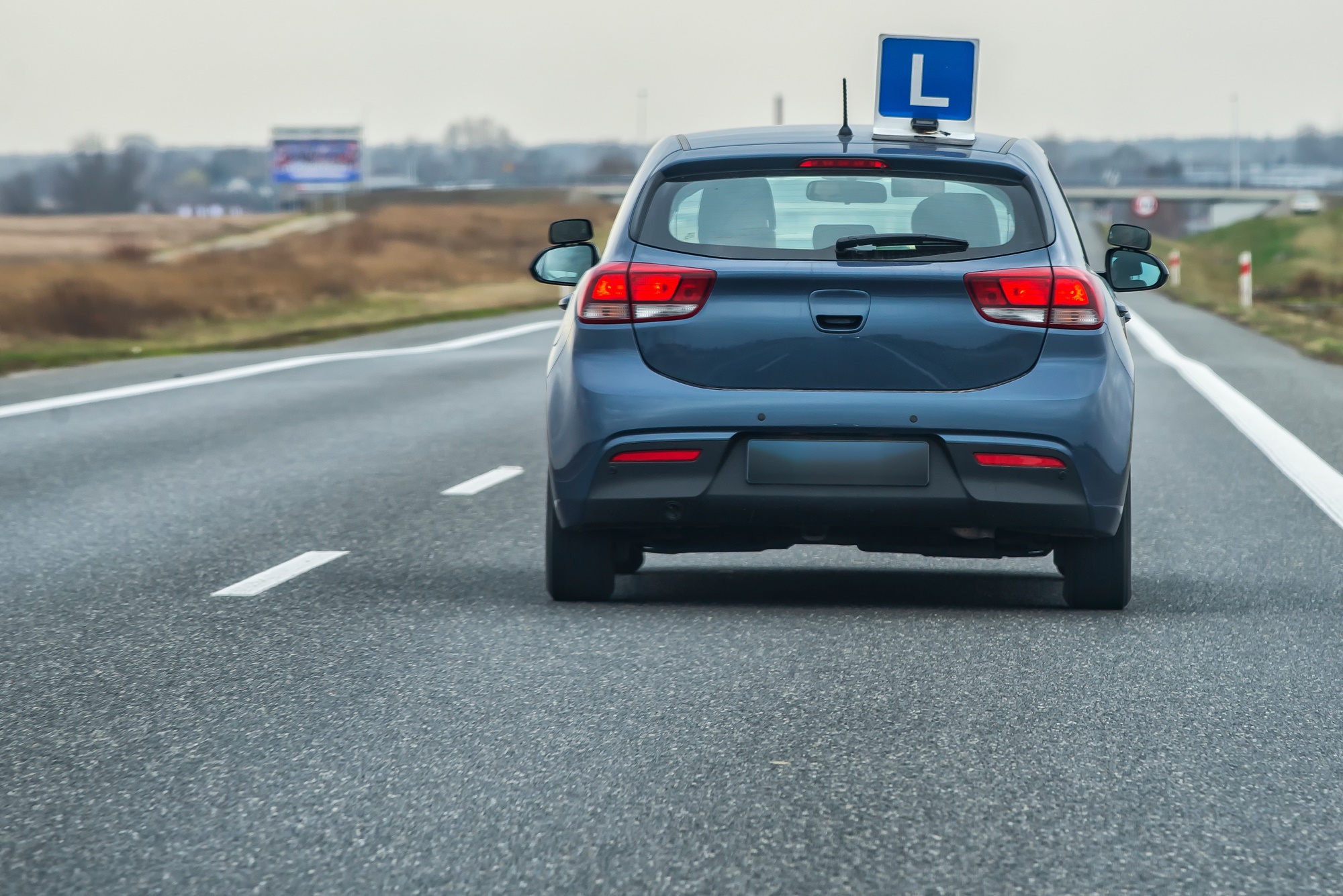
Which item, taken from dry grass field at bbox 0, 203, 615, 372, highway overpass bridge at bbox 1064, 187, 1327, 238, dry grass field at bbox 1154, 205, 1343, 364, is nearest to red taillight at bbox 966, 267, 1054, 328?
dry grass field at bbox 1154, 205, 1343, 364

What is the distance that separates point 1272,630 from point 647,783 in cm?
283

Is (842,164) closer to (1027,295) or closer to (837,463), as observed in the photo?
(1027,295)

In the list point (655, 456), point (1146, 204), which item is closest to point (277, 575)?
point (655, 456)

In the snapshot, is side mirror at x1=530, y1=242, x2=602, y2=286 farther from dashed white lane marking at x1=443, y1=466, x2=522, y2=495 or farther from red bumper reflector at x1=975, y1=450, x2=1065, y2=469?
dashed white lane marking at x1=443, y1=466, x2=522, y2=495

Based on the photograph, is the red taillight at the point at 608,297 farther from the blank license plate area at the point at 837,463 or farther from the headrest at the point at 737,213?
the blank license plate area at the point at 837,463

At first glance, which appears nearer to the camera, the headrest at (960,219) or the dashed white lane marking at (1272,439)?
the headrest at (960,219)

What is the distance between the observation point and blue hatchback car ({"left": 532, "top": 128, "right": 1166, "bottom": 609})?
6312 millimetres

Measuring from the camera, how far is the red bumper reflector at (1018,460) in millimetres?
6320

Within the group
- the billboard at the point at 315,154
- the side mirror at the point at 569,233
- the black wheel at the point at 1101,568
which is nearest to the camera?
the black wheel at the point at 1101,568

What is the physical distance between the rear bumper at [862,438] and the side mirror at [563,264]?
1.19m

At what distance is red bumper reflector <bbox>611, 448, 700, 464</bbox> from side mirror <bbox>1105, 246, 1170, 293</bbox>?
1.90m

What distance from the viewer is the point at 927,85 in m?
8.74

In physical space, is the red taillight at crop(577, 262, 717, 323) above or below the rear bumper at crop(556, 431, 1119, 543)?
above

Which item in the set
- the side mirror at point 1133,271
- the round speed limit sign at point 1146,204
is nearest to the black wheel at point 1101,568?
the side mirror at point 1133,271
